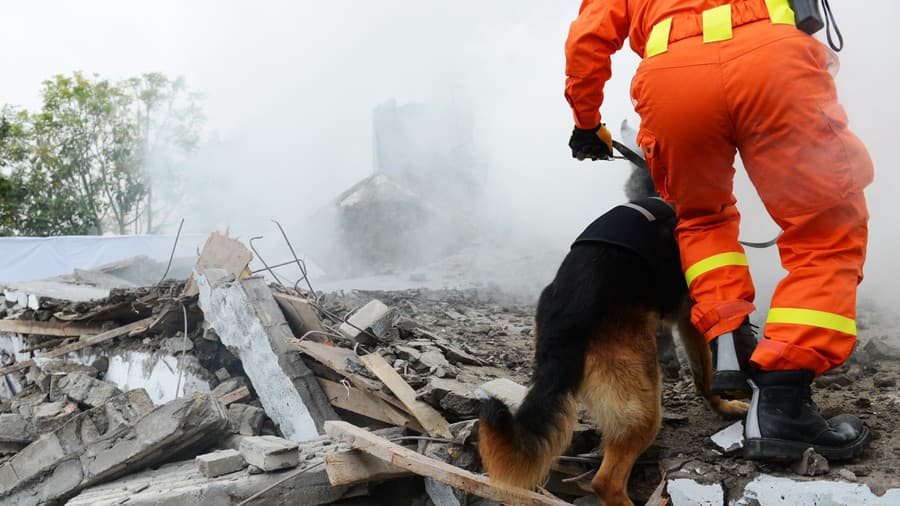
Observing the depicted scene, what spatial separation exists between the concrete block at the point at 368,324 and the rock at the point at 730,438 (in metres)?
1.88

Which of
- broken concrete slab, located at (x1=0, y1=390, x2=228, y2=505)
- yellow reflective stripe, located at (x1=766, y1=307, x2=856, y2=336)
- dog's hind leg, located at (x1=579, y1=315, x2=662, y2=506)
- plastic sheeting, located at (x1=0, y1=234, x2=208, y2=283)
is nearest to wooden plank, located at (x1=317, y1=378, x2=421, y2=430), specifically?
broken concrete slab, located at (x1=0, y1=390, x2=228, y2=505)

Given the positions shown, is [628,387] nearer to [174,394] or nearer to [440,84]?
[174,394]

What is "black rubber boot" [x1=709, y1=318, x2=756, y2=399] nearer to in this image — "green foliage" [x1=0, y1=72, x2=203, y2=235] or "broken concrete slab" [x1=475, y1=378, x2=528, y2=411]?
"broken concrete slab" [x1=475, y1=378, x2=528, y2=411]

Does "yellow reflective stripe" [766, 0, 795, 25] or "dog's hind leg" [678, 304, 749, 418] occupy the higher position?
"yellow reflective stripe" [766, 0, 795, 25]

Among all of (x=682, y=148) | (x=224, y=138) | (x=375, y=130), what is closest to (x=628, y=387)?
(x=682, y=148)

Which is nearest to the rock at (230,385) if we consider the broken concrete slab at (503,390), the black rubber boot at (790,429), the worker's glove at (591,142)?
the broken concrete slab at (503,390)


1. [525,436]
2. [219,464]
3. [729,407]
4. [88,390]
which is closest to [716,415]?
[729,407]

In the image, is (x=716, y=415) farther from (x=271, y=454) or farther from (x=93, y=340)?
(x=93, y=340)

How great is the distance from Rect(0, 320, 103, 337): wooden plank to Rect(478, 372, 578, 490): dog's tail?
419 cm

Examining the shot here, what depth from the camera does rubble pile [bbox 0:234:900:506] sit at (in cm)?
207

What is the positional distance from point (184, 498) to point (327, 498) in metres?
0.57

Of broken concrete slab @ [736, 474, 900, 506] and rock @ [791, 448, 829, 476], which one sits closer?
broken concrete slab @ [736, 474, 900, 506]

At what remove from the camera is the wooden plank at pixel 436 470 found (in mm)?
1960

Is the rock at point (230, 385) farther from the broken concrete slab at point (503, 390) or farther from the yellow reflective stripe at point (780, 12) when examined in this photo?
the yellow reflective stripe at point (780, 12)
